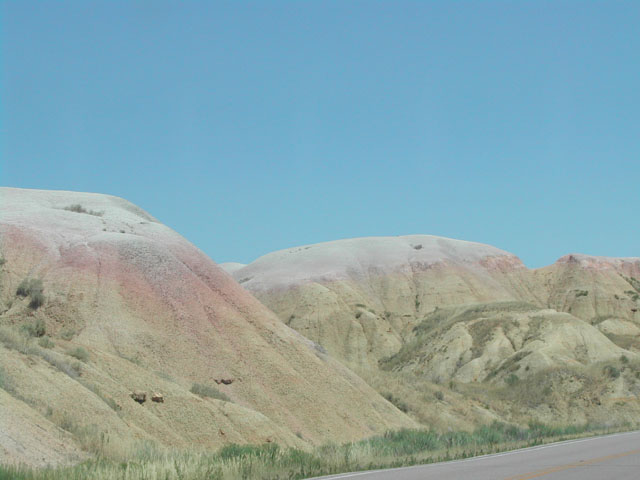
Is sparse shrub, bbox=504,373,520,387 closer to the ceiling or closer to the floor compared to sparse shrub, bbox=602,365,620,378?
closer to the floor

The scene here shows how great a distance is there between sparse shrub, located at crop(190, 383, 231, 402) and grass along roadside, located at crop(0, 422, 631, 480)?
7.40 metres

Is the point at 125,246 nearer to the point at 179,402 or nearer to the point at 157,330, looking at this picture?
the point at 157,330

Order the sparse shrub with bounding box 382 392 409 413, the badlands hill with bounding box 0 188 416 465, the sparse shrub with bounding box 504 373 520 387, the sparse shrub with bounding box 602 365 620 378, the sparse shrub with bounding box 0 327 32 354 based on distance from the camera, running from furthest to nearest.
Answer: the sparse shrub with bounding box 504 373 520 387 < the sparse shrub with bounding box 602 365 620 378 < the sparse shrub with bounding box 382 392 409 413 < the sparse shrub with bounding box 0 327 32 354 < the badlands hill with bounding box 0 188 416 465

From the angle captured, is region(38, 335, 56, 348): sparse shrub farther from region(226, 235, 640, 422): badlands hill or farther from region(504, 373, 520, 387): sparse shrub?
region(504, 373, 520, 387): sparse shrub

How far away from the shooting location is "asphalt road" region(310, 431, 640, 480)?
14.2m

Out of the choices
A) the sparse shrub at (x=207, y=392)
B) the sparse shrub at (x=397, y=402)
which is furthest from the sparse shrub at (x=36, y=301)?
the sparse shrub at (x=397, y=402)

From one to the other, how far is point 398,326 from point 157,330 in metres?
59.4

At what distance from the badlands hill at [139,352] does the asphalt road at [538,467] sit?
776 cm

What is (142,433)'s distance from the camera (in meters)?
21.6

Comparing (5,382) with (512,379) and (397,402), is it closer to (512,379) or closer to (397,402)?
(397,402)

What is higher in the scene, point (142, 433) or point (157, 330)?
point (157, 330)

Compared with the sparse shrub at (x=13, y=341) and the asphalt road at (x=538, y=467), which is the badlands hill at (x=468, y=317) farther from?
the sparse shrub at (x=13, y=341)

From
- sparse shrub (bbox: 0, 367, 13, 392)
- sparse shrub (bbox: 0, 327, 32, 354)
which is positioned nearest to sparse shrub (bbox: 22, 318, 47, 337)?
sparse shrub (bbox: 0, 327, 32, 354)

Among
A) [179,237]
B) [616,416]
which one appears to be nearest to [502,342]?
[616,416]
